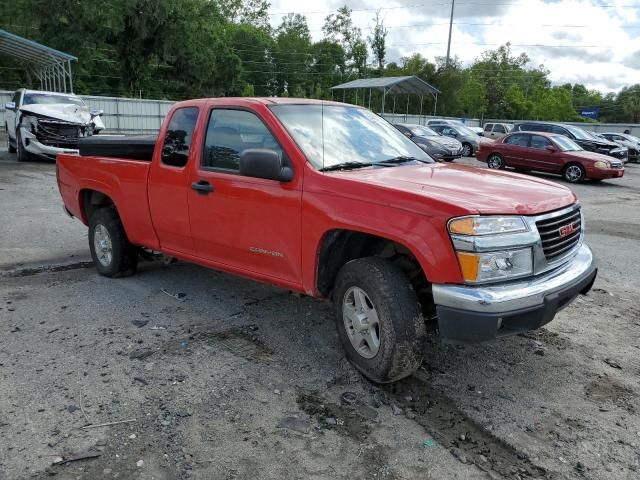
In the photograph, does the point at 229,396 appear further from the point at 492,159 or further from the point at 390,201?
the point at 492,159

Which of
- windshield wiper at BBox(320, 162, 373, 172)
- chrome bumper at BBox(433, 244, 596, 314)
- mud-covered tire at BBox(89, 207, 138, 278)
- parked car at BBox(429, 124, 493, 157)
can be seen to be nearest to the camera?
chrome bumper at BBox(433, 244, 596, 314)

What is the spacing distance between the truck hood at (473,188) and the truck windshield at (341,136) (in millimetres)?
252

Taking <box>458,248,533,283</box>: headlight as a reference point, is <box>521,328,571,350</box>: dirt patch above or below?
below

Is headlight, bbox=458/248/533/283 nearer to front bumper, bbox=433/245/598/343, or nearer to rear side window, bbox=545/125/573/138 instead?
front bumper, bbox=433/245/598/343

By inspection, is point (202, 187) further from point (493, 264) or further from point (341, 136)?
point (493, 264)

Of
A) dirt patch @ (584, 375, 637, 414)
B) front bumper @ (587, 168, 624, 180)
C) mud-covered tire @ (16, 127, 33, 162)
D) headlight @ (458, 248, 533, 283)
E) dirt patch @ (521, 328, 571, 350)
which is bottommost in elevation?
dirt patch @ (584, 375, 637, 414)

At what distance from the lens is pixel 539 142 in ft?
58.0

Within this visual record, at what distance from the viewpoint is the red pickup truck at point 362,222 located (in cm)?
308

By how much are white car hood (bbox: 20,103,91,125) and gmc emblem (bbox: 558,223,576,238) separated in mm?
13929

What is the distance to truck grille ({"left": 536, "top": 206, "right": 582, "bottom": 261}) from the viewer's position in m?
3.33

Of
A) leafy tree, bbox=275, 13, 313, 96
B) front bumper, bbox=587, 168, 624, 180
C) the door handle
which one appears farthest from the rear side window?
leafy tree, bbox=275, 13, 313, 96

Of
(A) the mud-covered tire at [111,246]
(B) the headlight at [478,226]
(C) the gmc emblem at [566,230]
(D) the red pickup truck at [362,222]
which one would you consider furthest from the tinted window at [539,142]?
(B) the headlight at [478,226]

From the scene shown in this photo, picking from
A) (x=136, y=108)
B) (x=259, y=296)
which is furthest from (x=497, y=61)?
(x=259, y=296)

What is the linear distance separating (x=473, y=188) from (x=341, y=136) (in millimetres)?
1223
